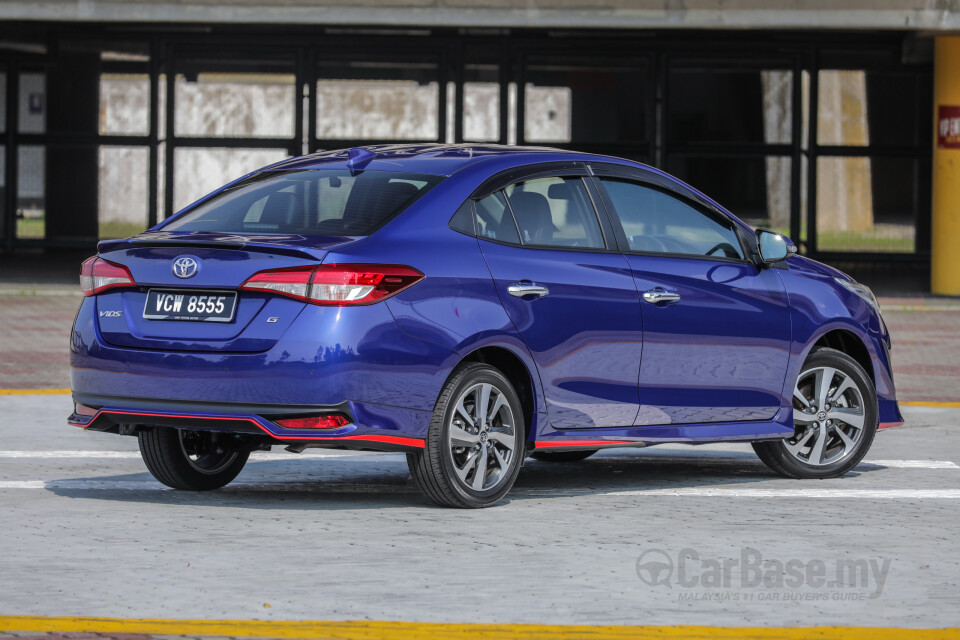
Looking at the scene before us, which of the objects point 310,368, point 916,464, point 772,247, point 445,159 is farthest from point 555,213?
point 916,464

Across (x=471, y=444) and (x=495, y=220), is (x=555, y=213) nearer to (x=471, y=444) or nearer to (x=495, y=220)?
(x=495, y=220)

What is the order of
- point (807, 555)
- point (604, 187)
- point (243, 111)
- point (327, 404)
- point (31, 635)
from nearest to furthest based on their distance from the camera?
point (31, 635)
point (807, 555)
point (327, 404)
point (604, 187)
point (243, 111)

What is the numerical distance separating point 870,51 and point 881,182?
6.77 feet

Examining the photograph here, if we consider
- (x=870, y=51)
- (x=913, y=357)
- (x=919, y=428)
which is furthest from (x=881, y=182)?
(x=919, y=428)

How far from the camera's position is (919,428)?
11.1m

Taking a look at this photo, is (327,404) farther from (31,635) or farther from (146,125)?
(146,125)

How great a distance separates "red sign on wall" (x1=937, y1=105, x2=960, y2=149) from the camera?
78.1 ft

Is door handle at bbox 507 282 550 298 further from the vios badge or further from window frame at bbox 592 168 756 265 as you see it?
the vios badge

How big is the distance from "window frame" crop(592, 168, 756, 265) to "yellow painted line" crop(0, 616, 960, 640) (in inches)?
126

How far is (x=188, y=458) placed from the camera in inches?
323

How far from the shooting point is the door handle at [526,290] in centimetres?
762

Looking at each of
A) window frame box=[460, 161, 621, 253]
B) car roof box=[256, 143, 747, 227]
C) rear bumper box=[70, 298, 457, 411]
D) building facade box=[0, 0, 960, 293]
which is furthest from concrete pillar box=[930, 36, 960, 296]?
rear bumper box=[70, 298, 457, 411]

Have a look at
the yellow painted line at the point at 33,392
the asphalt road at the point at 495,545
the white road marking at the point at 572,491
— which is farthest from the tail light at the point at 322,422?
the yellow painted line at the point at 33,392

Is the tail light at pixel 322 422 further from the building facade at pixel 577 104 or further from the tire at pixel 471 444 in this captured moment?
the building facade at pixel 577 104
